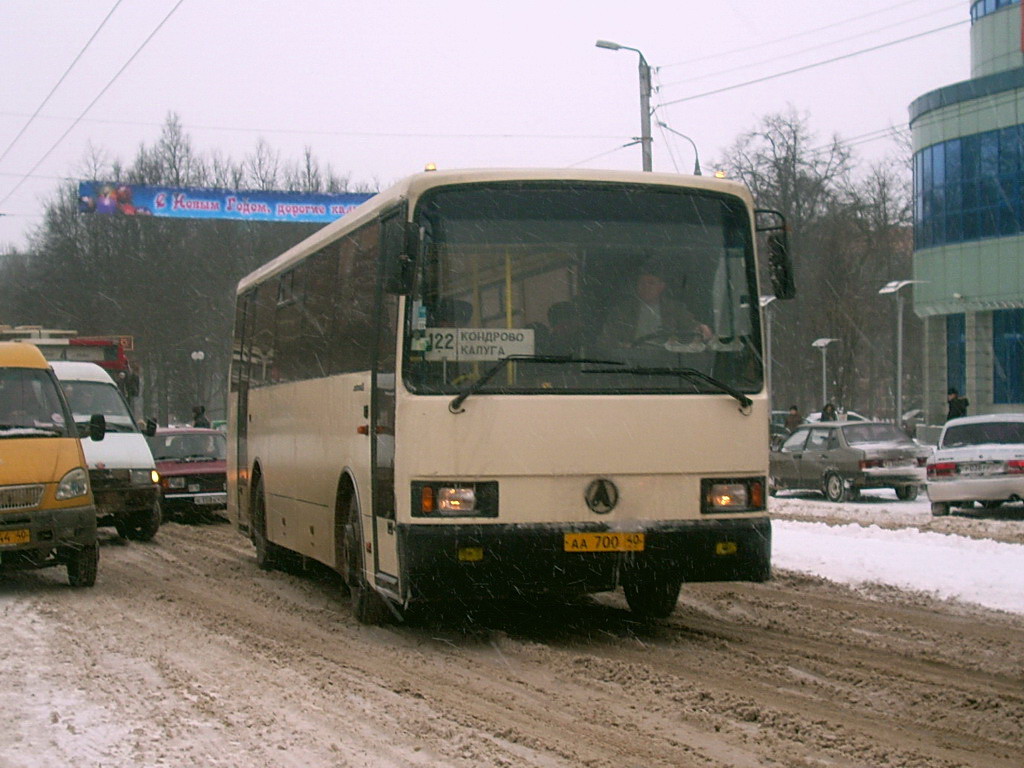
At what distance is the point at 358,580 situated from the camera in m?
10.6

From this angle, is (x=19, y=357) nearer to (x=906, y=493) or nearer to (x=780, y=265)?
(x=780, y=265)

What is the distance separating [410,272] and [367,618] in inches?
114

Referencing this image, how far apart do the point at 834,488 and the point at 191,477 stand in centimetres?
1202

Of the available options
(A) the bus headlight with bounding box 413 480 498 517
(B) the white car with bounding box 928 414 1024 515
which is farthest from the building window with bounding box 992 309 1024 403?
(A) the bus headlight with bounding box 413 480 498 517

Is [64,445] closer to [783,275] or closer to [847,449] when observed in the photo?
[783,275]

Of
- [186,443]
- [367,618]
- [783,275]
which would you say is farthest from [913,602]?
[186,443]

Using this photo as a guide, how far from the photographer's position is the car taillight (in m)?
22.3

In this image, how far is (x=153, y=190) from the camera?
44.6 metres

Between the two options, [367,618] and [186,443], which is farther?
[186,443]

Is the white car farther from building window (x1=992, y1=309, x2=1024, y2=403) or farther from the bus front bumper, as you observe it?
building window (x1=992, y1=309, x2=1024, y2=403)

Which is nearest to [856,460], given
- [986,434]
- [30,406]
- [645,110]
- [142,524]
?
[986,434]

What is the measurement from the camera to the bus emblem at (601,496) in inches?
362

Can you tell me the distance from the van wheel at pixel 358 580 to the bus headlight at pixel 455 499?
4.56 ft

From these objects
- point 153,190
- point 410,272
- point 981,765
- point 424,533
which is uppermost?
point 153,190
